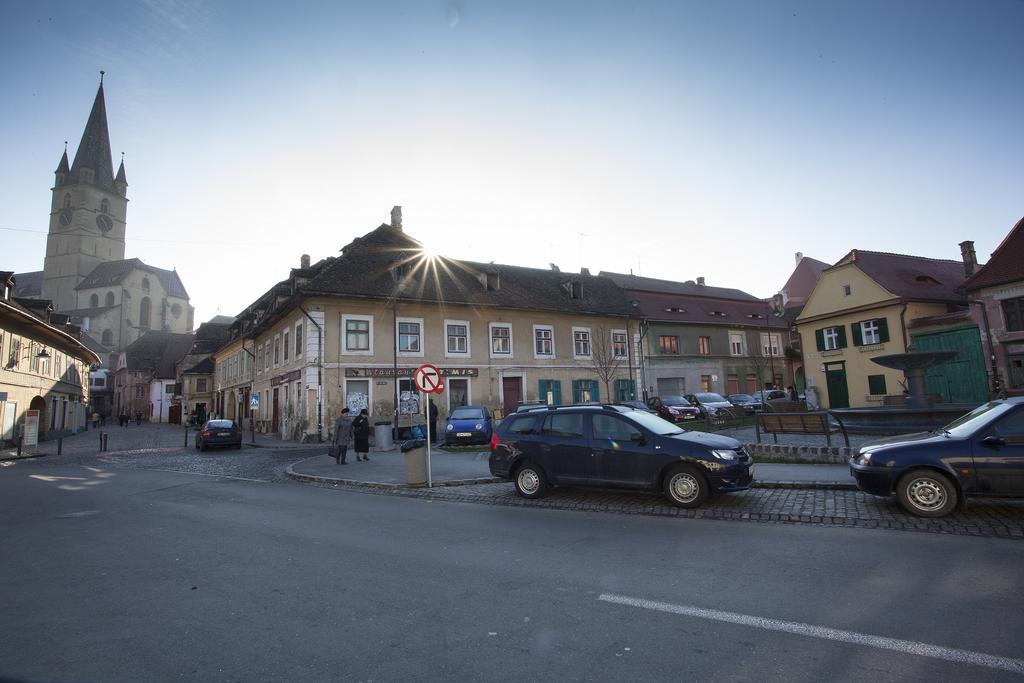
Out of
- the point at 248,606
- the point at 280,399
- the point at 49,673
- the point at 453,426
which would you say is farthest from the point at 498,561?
the point at 280,399

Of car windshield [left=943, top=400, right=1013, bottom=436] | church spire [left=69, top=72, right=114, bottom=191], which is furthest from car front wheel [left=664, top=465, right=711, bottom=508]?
church spire [left=69, top=72, right=114, bottom=191]

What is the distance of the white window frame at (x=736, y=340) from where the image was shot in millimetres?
45713

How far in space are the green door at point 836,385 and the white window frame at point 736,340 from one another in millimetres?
10929

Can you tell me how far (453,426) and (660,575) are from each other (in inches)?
646

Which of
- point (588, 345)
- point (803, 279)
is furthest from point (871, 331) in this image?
point (803, 279)

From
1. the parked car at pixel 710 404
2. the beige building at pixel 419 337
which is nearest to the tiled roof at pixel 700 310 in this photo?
the beige building at pixel 419 337

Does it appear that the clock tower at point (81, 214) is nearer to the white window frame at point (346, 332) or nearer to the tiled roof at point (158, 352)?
the tiled roof at point (158, 352)

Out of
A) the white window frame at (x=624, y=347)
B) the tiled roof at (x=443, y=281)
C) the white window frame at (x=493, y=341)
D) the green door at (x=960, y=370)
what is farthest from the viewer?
the white window frame at (x=624, y=347)

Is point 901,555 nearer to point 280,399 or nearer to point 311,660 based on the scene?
point 311,660

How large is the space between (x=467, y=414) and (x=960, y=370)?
2538cm

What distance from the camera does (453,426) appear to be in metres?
21.2

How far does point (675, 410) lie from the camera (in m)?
26.4

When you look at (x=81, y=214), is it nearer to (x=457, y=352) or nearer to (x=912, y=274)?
(x=457, y=352)

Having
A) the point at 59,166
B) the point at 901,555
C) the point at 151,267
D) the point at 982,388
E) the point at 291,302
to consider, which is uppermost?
the point at 59,166
